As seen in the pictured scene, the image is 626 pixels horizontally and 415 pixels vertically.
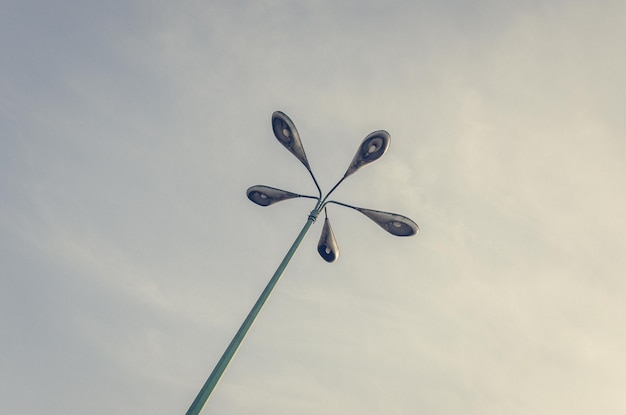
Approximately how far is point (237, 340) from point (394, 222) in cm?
280

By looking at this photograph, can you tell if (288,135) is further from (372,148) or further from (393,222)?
(393,222)

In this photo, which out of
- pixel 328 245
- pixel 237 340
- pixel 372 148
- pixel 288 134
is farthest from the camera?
pixel 328 245

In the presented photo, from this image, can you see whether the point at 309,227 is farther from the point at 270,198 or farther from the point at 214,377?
the point at 214,377

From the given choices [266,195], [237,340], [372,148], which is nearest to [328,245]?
[266,195]

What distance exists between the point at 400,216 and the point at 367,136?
1218 mm

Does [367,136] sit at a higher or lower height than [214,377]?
higher

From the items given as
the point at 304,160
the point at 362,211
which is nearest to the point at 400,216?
the point at 362,211

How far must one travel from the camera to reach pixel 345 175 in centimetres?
666

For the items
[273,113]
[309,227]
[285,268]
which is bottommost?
[285,268]

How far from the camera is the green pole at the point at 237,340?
427 centimetres

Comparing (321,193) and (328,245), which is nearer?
(321,193)

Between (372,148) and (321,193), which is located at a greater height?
(372,148)

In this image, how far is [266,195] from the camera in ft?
21.7

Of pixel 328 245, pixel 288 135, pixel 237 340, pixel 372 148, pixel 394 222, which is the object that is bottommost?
pixel 237 340
